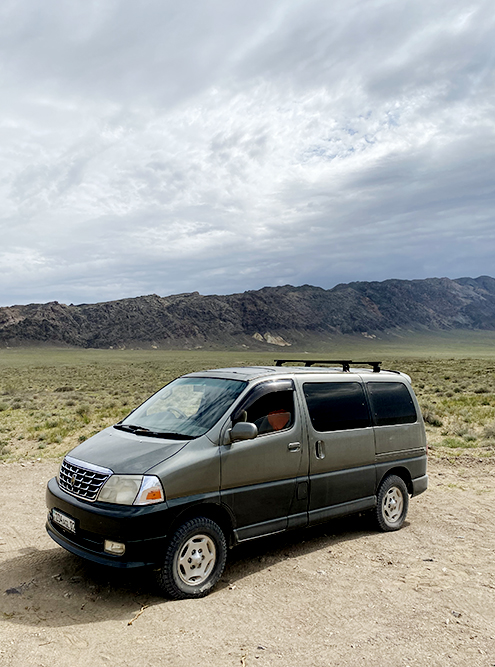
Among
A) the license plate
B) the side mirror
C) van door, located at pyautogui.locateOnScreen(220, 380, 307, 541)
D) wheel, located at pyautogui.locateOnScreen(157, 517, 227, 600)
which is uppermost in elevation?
the side mirror

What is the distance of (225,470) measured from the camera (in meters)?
4.86

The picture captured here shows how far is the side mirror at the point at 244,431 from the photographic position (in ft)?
15.8

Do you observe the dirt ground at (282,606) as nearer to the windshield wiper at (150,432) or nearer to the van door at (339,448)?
the van door at (339,448)

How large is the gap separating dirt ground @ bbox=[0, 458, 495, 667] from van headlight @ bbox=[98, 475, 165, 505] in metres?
0.88

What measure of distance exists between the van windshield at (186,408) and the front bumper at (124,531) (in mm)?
882

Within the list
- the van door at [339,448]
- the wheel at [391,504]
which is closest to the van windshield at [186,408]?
the van door at [339,448]

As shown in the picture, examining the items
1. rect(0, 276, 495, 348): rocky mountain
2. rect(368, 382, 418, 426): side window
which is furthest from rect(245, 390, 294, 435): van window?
rect(0, 276, 495, 348): rocky mountain

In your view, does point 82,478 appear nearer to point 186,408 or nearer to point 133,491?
point 133,491

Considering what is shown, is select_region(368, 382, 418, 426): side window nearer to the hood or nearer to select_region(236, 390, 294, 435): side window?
select_region(236, 390, 294, 435): side window

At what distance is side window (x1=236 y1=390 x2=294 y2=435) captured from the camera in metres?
5.28

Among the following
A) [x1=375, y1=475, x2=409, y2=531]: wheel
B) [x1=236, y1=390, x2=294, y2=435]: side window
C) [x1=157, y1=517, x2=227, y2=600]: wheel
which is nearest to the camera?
[x1=157, y1=517, x2=227, y2=600]: wheel

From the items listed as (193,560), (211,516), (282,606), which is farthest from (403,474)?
(193,560)

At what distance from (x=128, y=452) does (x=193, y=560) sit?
45.5 inches

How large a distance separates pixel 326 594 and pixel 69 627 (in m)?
2.26
